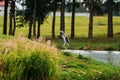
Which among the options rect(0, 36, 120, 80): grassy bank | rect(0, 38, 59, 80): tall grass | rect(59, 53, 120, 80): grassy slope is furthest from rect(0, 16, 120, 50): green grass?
rect(59, 53, 120, 80): grassy slope

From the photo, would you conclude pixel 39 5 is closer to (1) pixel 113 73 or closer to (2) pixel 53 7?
(2) pixel 53 7

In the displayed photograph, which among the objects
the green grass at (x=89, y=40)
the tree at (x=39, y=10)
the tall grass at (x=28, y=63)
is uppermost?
the tree at (x=39, y=10)

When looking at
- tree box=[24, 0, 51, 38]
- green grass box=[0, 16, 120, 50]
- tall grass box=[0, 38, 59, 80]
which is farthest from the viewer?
tree box=[24, 0, 51, 38]

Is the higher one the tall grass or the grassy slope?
the tall grass

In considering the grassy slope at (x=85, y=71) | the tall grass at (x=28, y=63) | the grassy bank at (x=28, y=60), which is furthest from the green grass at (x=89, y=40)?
the grassy slope at (x=85, y=71)

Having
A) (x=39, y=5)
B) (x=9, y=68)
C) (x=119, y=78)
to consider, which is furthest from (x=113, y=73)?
(x=39, y=5)

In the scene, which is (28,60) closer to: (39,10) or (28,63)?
(28,63)

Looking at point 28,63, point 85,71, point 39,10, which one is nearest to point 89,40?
point 39,10

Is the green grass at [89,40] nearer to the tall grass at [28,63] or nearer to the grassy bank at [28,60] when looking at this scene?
the grassy bank at [28,60]

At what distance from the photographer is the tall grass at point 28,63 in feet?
35.6

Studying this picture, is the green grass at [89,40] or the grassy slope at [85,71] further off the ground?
the grassy slope at [85,71]

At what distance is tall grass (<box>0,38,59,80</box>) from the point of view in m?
10.8

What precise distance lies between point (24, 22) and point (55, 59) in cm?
5154

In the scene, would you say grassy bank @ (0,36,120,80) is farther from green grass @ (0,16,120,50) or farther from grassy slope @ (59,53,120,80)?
grassy slope @ (59,53,120,80)
